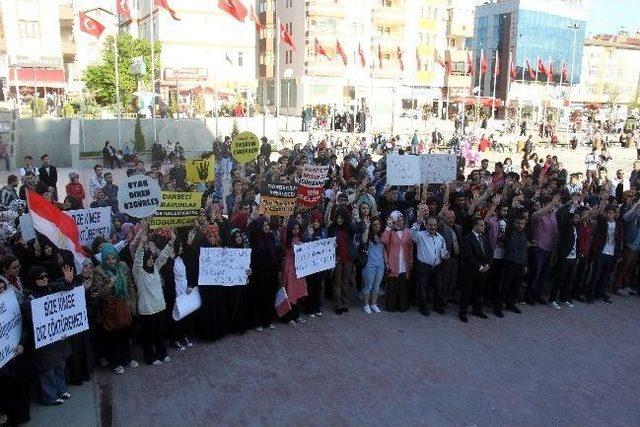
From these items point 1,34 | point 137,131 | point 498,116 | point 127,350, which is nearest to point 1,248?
point 127,350

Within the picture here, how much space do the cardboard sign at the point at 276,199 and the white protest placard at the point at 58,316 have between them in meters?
2.91

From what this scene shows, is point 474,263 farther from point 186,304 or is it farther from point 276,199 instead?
point 186,304

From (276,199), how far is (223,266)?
→ 129 cm

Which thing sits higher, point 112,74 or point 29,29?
point 29,29

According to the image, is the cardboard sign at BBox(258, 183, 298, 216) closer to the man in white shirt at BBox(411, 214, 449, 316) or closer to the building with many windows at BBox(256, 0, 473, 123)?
the man in white shirt at BBox(411, 214, 449, 316)

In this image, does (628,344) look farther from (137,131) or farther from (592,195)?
(137,131)

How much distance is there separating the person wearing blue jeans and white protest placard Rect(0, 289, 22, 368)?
208 inches

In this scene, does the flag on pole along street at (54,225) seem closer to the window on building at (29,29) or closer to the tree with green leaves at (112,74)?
the tree with green leaves at (112,74)

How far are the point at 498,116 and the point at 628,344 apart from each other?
7141 cm

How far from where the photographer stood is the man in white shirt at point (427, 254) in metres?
9.38

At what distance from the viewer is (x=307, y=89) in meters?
54.8

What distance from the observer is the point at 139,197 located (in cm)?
771

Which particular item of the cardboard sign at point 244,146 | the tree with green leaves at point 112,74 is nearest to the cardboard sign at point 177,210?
the cardboard sign at point 244,146

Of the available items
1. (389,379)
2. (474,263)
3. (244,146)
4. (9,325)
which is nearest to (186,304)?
(9,325)
